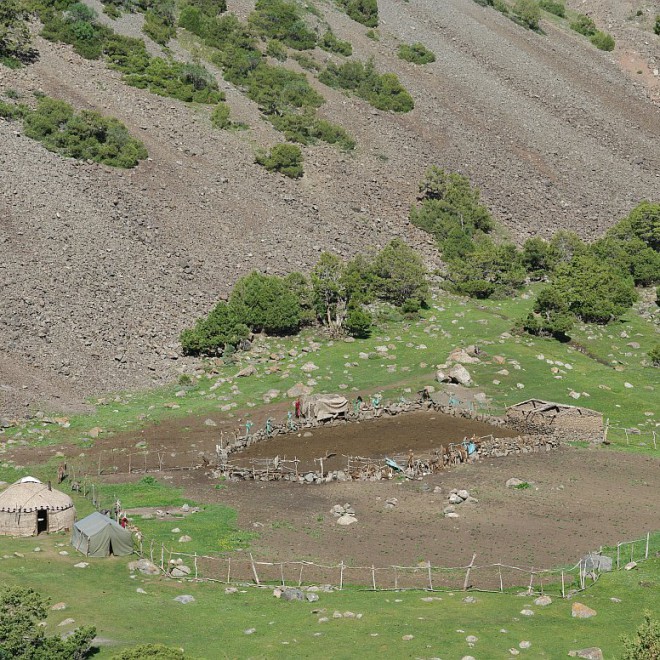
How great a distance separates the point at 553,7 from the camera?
167625mm

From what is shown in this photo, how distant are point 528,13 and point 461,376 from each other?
98.0m

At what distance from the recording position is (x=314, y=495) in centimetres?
5425

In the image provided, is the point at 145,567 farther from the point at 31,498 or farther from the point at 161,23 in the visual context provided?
the point at 161,23

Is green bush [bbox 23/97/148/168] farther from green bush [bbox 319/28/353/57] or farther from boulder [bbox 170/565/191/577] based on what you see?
boulder [bbox 170/565/191/577]

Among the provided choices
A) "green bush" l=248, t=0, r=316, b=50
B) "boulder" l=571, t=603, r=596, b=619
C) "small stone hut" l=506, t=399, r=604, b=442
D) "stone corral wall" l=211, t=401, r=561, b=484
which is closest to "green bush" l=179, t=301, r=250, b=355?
"stone corral wall" l=211, t=401, r=561, b=484

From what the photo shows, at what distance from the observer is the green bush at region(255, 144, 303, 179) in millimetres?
104938

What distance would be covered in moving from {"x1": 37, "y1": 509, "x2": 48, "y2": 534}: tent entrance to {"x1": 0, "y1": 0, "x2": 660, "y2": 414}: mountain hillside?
1749 cm

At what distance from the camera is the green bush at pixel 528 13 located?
154 metres

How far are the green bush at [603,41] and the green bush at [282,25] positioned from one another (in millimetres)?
44968

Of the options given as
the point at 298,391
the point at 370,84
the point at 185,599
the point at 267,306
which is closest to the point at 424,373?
the point at 298,391

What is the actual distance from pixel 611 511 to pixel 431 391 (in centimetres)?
1916

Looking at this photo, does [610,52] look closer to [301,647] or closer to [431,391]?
[431,391]

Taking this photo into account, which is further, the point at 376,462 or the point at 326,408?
the point at 326,408

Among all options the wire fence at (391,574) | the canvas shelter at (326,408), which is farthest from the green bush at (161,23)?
the wire fence at (391,574)
